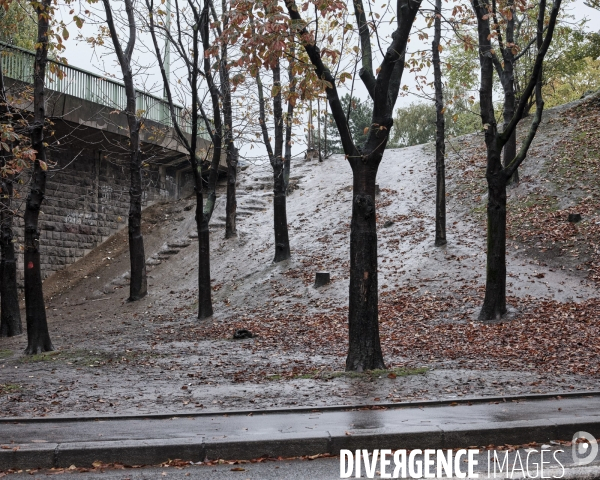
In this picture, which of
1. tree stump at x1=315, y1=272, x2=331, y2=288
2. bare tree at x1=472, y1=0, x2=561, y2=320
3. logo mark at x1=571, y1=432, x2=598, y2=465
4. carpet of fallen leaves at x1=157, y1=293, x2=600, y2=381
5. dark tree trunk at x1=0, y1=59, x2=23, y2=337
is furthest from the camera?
tree stump at x1=315, y1=272, x2=331, y2=288

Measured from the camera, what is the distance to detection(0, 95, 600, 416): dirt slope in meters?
8.84

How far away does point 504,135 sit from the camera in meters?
13.3

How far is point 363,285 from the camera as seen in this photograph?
9195 mm

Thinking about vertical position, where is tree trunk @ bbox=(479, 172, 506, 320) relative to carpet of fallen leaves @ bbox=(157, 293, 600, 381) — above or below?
above

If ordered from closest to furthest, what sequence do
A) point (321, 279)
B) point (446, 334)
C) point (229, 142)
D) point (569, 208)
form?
point (446, 334) < point (321, 279) < point (569, 208) < point (229, 142)

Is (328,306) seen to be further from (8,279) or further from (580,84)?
(580,84)

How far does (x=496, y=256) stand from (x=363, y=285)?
5.39 meters

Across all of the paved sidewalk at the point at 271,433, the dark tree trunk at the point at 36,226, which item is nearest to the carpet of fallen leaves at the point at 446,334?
the paved sidewalk at the point at 271,433

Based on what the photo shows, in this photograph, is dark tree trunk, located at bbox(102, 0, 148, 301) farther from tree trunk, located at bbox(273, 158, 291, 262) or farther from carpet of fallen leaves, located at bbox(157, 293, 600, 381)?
carpet of fallen leaves, located at bbox(157, 293, 600, 381)

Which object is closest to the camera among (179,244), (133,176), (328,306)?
(328,306)

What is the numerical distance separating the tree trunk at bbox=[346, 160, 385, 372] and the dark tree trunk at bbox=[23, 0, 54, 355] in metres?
6.24

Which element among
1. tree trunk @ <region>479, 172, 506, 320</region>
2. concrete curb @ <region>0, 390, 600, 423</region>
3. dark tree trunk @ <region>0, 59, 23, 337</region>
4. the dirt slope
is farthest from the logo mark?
dark tree trunk @ <region>0, 59, 23, 337</region>

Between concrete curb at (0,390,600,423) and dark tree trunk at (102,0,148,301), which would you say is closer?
concrete curb at (0,390,600,423)

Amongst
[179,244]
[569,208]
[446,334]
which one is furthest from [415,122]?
[446,334]
